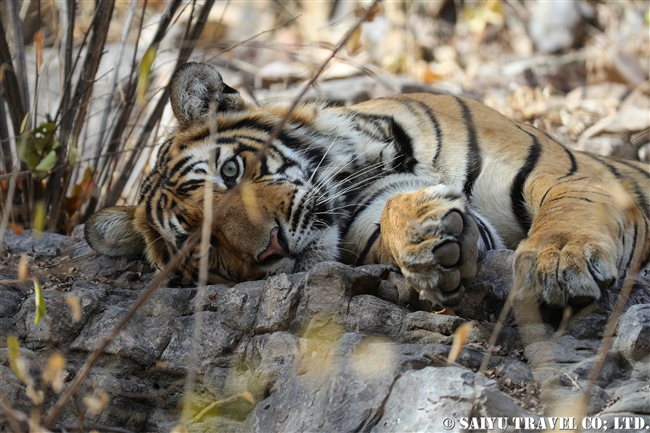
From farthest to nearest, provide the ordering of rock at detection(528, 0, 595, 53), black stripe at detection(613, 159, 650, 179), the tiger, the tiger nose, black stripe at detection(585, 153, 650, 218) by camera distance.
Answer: rock at detection(528, 0, 595, 53)
black stripe at detection(613, 159, 650, 179)
black stripe at detection(585, 153, 650, 218)
the tiger nose
the tiger

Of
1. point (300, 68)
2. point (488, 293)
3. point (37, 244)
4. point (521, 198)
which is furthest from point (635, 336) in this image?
point (300, 68)

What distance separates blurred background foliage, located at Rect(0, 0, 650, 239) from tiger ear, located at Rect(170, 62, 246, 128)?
50 cm

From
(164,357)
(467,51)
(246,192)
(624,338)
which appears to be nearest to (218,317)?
(164,357)

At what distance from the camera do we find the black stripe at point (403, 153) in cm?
273

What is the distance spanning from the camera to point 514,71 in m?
6.62

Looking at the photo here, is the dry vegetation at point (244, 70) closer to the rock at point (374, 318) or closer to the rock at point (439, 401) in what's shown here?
the rock at point (374, 318)

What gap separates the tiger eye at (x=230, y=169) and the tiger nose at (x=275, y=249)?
36 cm

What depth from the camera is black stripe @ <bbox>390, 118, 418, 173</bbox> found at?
2.73 m

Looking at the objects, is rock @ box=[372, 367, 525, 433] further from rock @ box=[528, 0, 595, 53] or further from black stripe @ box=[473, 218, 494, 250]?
rock @ box=[528, 0, 595, 53]

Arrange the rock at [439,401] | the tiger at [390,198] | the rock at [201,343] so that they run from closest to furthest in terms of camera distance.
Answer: the rock at [439,401]
the tiger at [390,198]
the rock at [201,343]

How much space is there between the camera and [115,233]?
2688 mm

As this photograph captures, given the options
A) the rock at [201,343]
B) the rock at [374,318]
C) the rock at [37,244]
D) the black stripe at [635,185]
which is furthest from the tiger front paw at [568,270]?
the rock at [37,244]

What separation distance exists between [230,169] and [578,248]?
1230 millimetres

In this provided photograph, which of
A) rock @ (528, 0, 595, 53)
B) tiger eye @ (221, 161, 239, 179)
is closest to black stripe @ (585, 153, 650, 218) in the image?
tiger eye @ (221, 161, 239, 179)
